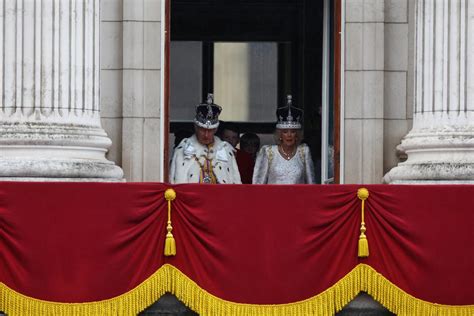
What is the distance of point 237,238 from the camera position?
1906cm

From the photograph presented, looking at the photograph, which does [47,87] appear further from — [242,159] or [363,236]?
[242,159]

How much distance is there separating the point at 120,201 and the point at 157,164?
129 inches

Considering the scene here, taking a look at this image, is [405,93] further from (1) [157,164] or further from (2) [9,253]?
(2) [9,253]

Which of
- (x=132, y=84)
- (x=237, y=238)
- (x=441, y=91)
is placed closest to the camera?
(x=237, y=238)

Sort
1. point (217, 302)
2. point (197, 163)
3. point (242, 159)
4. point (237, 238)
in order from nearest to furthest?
point (217, 302) < point (237, 238) < point (197, 163) < point (242, 159)

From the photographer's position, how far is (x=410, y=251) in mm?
19109

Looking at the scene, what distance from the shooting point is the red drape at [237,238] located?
18875mm

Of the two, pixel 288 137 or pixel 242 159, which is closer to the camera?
pixel 288 137

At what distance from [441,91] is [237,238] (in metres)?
3.71

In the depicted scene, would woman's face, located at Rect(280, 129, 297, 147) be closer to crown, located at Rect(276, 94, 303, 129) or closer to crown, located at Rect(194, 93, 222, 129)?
crown, located at Rect(276, 94, 303, 129)

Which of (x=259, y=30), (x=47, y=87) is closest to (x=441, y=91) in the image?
(x=47, y=87)

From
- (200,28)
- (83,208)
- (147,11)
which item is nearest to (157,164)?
(147,11)

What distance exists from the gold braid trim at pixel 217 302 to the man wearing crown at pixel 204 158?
411cm

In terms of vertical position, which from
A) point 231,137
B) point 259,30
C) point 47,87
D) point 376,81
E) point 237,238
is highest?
point 259,30
